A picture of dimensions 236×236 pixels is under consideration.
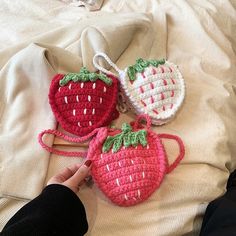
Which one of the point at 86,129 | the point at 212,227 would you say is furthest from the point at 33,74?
the point at 212,227

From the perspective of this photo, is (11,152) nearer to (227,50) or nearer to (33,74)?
(33,74)

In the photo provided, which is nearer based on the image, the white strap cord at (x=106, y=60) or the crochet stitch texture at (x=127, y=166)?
the crochet stitch texture at (x=127, y=166)

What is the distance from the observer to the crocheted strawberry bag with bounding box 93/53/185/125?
0.78 metres

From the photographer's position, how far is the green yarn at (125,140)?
2.28 feet

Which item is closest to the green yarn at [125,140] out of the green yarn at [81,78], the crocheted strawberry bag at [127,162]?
the crocheted strawberry bag at [127,162]

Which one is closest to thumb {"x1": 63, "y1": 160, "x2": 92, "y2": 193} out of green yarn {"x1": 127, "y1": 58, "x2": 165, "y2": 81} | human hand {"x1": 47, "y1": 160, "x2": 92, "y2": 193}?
human hand {"x1": 47, "y1": 160, "x2": 92, "y2": 193}

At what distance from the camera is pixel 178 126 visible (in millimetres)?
803

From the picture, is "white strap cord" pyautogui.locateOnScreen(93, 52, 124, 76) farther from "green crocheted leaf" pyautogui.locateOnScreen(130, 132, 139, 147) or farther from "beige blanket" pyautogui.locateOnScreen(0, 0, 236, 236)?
"green crocheted leaf" pyautogui.locateOnScreen(130, 132, 139, 147)

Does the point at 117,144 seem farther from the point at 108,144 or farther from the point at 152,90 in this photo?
the point at 152,90

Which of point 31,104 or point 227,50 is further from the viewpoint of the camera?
point 227,50

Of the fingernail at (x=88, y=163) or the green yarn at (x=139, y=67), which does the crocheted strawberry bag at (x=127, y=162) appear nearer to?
the fingernail at (x=88, y=163)

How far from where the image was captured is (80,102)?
0.74 m

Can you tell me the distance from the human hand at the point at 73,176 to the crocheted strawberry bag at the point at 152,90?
0.18m

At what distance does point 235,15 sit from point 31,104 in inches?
26.2
